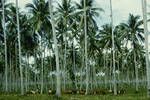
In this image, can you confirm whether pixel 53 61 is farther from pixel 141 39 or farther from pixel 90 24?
pixel 90 24

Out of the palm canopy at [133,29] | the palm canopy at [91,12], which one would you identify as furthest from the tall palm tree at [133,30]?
the palm canopy at [91,12]

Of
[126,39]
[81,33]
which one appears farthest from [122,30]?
[81,33]

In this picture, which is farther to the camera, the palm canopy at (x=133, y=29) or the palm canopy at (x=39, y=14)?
the palm canopy at (x=133, y=29)

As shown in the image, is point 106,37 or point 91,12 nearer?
point 91,12

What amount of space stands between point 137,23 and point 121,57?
22.1 meters

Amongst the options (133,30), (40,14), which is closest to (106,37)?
(133,30)

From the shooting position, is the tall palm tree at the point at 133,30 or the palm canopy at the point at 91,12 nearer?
the palm canopy at the point at 91,12

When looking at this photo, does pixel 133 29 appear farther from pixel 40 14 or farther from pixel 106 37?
pixel 40 14

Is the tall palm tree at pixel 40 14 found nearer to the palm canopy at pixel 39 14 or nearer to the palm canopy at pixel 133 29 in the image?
the palm canopy at pixel 39 14

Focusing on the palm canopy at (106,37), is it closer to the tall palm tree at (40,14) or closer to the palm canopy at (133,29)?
the palm canopy at (133,29)

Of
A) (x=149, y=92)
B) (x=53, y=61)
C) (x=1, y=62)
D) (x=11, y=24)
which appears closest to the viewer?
(x=149, y=92)

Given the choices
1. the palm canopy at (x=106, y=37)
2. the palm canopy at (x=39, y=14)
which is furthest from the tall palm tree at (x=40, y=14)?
the palm canopy at (x=106, y=37)

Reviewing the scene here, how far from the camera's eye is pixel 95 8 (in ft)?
186

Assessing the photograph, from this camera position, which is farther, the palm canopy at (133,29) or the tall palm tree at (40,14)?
the palm canopy at (133,29)
